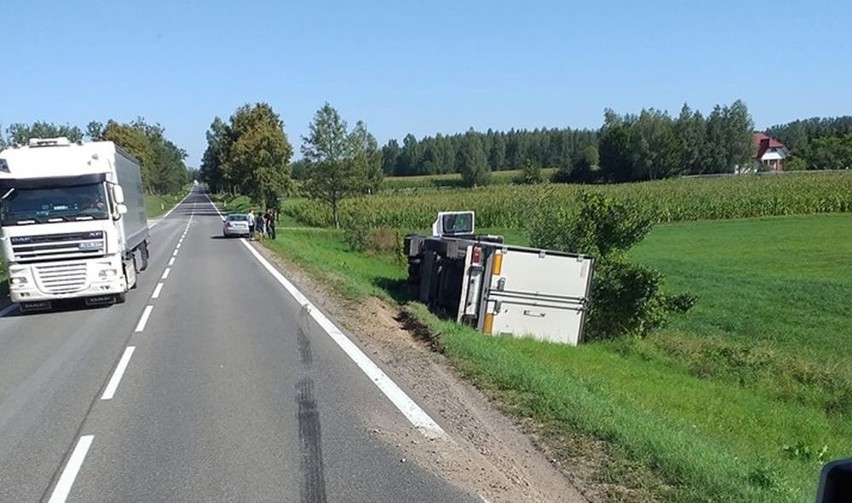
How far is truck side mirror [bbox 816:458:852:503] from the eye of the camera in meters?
2.05

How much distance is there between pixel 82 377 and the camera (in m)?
9.94

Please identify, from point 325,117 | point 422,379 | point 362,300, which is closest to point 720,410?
point 422,379

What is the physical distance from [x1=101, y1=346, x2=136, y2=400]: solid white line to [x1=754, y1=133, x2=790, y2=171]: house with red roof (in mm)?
137899

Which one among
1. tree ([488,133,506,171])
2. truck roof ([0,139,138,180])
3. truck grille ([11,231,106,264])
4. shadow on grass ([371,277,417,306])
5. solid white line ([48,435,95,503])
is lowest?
shadow on grass ([371,277,417,306])

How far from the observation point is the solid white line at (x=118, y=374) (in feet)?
29.4

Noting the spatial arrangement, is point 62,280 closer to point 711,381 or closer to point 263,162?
point 711,381

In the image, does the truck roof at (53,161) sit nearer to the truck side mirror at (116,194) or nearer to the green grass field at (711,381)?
the truck side mirror at (116,194)

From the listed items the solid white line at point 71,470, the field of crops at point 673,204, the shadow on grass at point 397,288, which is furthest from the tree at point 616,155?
the solid white line at point 71,470

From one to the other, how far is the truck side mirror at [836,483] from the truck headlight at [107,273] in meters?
16.6

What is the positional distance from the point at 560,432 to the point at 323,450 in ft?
7.01

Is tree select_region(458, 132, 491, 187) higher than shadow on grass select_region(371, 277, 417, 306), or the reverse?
Result: tree select_region(458, 132, 491, 187)

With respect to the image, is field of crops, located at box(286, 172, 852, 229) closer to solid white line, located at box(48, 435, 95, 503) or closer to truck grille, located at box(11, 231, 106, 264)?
truck grille, located at box(11, 231, 106, 264)

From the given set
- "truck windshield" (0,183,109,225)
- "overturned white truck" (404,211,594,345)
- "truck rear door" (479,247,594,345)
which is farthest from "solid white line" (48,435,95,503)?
"truck windshield" (0,183,109,225)

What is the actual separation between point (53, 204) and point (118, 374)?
8014 millimetres
